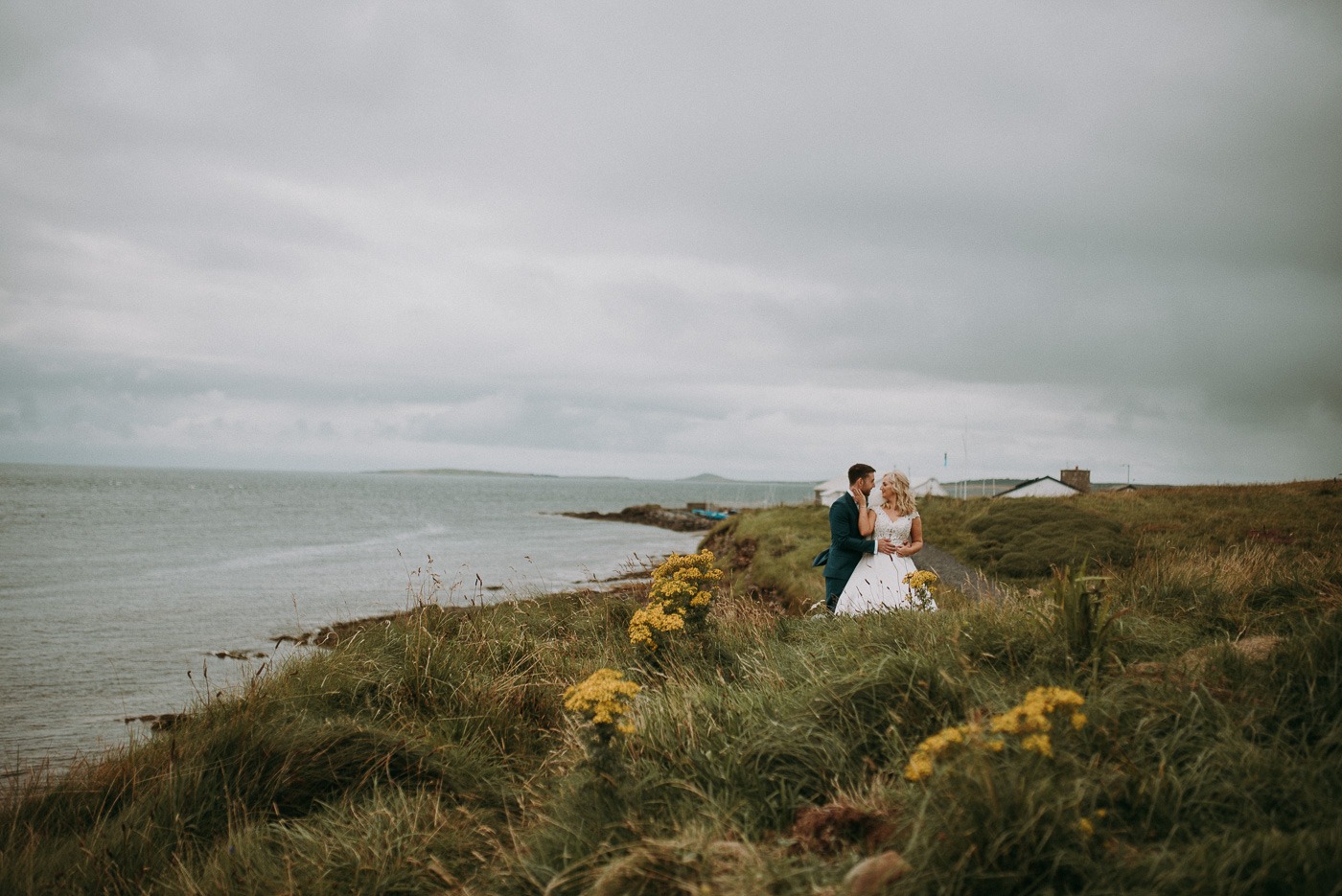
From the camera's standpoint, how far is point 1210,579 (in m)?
7.66

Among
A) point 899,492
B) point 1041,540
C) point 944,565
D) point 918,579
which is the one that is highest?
point 899,492

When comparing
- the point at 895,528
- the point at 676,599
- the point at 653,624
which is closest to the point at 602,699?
the point at 653,624

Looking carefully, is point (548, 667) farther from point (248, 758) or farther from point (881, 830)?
point (881, 830)

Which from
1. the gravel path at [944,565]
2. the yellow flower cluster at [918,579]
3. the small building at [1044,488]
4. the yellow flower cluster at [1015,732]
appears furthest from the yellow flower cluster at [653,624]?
the small building at [1044,488]

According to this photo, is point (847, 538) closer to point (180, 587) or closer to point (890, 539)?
point (890, 539)

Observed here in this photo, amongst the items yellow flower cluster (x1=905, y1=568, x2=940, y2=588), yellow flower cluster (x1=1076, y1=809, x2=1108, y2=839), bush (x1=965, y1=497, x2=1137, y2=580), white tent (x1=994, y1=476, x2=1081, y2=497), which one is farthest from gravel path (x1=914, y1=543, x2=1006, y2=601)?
white tent (x1=994, y1=476, x2=1081, y2=497)

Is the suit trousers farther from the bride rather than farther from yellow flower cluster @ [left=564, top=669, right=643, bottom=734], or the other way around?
yellow flower cluster @ [left=564, top=669, right=643, bottom=734]

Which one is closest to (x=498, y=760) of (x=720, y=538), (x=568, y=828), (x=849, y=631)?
(x=568, y=828)

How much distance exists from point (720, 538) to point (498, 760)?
34.6 m

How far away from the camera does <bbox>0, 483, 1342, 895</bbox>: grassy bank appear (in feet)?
9.79

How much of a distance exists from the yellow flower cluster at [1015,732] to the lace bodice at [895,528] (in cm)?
626

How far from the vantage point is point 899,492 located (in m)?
9.63

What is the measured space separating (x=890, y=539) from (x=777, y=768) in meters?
5.87

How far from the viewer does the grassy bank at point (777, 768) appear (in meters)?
2.98
